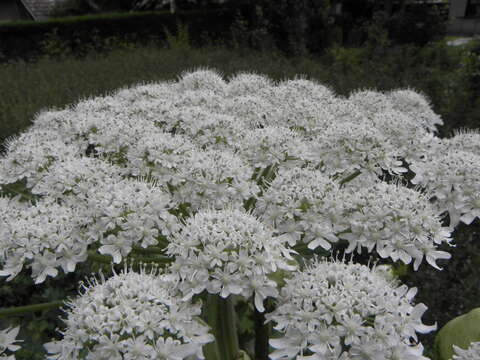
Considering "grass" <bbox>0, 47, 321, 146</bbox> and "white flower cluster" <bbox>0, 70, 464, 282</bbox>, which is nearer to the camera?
"white flower cluster" <bbox>0, 70, 464, 282</bbox>

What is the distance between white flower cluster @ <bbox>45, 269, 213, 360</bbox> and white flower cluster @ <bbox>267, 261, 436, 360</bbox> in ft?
1.36

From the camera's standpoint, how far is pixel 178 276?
85.3 inches

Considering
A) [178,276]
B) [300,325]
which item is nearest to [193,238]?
[178,276]

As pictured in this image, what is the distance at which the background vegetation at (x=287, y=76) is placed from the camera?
16.4 feet

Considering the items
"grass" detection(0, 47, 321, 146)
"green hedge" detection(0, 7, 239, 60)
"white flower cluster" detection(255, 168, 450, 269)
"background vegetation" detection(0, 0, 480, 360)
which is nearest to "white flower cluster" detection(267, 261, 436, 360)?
"white flower cluster" detection(255, 168, 450, 269)

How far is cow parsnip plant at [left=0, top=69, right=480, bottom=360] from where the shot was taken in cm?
203

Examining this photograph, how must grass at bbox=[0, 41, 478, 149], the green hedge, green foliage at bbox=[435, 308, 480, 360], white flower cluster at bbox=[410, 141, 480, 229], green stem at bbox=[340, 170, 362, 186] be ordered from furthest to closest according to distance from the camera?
the green hedge, grass at bbox=[0, 41, 478, 149], green stem at bbox=[340, 170, 362, 186], white flower cluster at bbox=[410, 141, 480, 229], green foliage at bbox=[435, 308, 480, 360]

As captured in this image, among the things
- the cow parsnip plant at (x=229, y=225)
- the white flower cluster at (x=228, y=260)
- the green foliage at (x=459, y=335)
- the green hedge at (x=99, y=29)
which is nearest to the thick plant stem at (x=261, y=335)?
the cow parsnip plant at (x=229, y=225)

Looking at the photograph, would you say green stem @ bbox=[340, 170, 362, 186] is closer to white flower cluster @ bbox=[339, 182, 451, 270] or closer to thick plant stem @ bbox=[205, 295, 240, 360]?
white flower cluster @ bbox=[339, 182, 451, 270]

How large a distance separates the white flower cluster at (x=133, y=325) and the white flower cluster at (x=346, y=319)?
1.36 feet

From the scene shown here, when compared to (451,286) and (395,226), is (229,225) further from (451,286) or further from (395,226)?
(451,286)

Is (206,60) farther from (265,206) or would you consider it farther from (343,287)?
(343,287)

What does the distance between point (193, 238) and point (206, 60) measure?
997 cm

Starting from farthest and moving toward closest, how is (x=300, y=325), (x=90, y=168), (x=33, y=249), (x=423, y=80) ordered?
(x=423, y=80)
(x=90, y=168)
(x=33, y=249)
(x=300, y=325)
